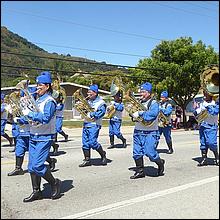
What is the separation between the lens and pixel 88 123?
8.31 meters

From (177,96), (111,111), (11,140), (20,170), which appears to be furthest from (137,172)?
(177,96)

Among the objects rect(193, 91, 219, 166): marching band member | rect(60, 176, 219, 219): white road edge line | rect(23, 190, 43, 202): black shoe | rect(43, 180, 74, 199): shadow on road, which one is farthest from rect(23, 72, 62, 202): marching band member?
rect(193, 91, 219, 166): marching band member

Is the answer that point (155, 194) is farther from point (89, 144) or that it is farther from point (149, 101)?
point (89, 144)

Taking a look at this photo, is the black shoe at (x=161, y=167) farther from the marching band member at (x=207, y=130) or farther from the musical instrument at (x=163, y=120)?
the musical instrument at (x=163, y=120)

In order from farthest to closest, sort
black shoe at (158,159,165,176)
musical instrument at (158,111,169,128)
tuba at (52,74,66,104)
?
tuba at (52,74,66,104)
musical instrument at (158,111,169,128)
black shoe at (158,159,165,176)

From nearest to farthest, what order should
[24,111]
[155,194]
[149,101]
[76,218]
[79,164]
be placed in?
[76,218]
[24,111]
[155,194]
[149,101]
[79,164]

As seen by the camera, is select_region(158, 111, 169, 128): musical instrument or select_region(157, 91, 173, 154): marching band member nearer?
select_region(158, 111, 169, 128): musical instrument

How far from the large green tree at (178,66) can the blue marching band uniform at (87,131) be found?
1134cm

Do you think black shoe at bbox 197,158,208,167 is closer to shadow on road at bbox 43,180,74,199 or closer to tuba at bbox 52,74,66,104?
shadow on road at bbox 43,180,74,199

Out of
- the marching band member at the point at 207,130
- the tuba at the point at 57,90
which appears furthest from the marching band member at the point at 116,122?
the marching band member at the point at 207,130

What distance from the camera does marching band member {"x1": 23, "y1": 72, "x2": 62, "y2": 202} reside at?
5.19 m

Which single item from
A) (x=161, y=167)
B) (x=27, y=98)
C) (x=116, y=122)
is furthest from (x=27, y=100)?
(x=116, y=122)

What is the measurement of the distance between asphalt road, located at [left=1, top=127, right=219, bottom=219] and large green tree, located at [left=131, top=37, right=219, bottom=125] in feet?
44.0

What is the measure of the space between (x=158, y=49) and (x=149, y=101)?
16977 millimetres
